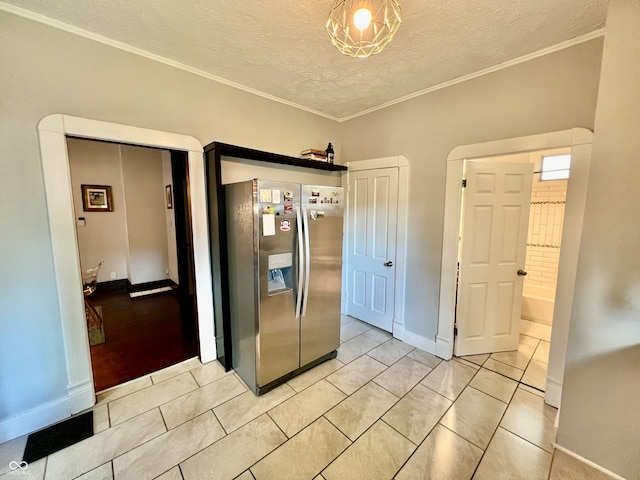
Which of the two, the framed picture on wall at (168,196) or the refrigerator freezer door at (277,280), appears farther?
the framed picture on wall at (168,196)

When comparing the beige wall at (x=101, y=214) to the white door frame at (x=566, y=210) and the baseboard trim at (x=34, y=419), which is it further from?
the white door frame at (x=566, y=210)

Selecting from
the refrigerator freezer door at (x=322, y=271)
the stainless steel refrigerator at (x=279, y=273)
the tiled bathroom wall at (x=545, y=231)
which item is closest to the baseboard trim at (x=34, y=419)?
the stainless steel refrigerator at (x=279, y=273)

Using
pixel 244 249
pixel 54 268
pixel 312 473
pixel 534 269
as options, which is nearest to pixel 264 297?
pixel 244 249

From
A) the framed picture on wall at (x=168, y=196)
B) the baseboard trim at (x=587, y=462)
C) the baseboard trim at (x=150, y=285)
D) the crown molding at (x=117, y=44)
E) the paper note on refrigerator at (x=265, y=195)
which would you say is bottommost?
the baseboard trim at (x=587, y=462)

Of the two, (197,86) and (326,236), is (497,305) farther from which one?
(197,86)

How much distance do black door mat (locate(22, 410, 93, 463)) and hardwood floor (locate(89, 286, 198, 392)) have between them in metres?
0.33

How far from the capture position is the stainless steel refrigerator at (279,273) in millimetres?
2008

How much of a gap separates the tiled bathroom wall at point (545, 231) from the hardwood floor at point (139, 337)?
4844 millimetres

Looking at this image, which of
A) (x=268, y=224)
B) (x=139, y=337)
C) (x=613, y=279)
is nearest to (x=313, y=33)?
(x=268, y=224)

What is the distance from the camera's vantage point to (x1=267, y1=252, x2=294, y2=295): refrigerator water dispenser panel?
6.85 ft

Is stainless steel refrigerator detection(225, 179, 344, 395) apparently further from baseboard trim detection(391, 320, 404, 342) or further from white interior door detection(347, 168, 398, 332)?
baseboard trim detection(391, 320, 404, 342)

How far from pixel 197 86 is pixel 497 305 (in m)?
3.69

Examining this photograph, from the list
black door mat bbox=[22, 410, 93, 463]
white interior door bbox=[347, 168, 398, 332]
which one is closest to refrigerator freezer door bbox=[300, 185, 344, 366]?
white interior door bbox=[347, 168, 398, 332]

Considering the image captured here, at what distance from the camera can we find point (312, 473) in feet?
4.94
